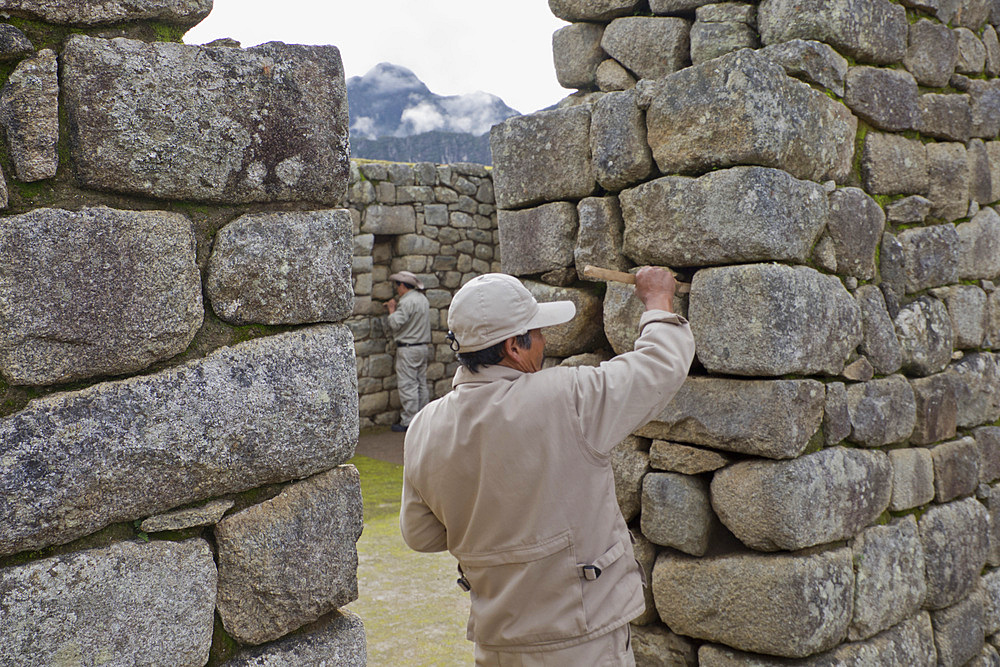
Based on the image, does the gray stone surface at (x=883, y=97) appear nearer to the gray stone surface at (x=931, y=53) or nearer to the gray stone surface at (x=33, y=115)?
the gray stone surface at (x=931, y=53)

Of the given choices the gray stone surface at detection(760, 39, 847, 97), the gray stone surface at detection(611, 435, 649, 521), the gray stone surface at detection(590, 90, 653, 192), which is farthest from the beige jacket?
the gray stone surface at detection(760, 39, 847, 97)

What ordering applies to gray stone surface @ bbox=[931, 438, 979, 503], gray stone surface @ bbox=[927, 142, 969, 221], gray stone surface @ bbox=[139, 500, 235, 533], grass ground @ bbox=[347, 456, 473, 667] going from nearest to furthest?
gray stone surface @ bbox=[139, 500, 235, 533], gray stone surface @ bbox=[931, 438, 979, 503], gray stone surface @ bbox=[927, 142, 969, 221], grass ground @ bbox=[347, 456, 473, 667]

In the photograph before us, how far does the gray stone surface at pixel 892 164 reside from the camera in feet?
10.1

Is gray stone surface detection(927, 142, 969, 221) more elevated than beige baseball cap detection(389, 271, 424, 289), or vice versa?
gray stone surface detection(927, 142, 969, 221)

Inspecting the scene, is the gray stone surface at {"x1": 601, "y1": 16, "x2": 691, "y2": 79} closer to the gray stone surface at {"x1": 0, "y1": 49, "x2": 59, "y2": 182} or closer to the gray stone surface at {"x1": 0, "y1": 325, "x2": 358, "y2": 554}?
the gray stone surface at {"x1": 0, "y1": 325, "x2": 358, "y2": 554}

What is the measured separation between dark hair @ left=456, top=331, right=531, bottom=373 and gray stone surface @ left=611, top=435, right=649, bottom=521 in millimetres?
1064

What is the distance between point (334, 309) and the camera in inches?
62.5

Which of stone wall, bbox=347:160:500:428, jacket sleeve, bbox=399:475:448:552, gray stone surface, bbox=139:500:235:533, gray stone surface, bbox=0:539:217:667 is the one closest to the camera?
gray stone surface, bbox=0:539:217:667

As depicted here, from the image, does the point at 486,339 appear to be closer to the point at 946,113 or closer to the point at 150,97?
the point at 150,97

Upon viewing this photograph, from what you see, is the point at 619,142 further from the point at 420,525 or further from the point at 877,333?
the point at 420,525

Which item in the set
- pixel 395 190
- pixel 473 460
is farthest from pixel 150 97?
pixel 395 190

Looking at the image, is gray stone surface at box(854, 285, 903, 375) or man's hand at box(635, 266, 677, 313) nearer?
man's hand at box(635, 266, 677, 313)

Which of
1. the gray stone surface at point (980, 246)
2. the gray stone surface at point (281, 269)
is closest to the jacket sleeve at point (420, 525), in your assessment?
the gray stone surface at point (281, 269)

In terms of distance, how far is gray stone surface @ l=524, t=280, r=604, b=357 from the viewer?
3.12 m
